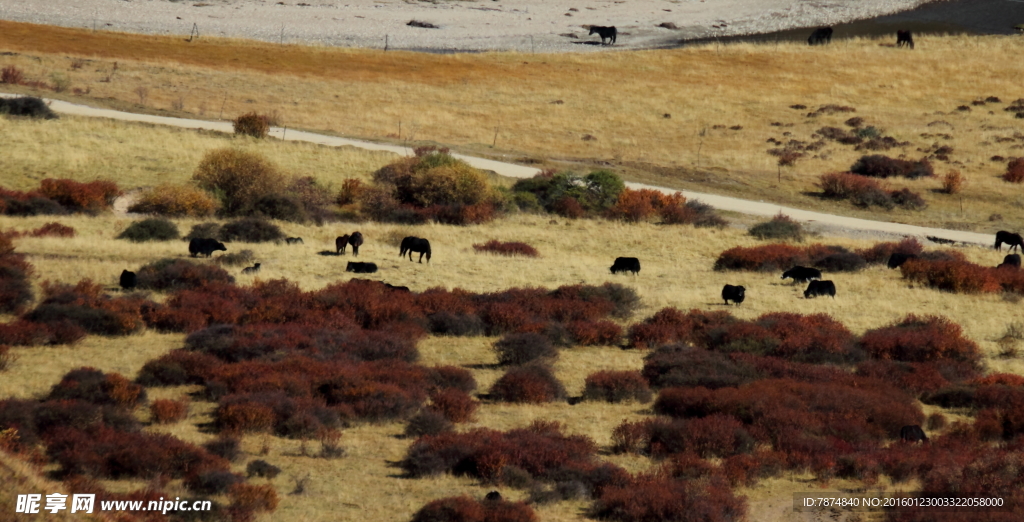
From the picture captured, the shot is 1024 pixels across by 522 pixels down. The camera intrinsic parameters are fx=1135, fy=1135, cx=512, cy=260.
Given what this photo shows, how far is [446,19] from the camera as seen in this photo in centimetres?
8812

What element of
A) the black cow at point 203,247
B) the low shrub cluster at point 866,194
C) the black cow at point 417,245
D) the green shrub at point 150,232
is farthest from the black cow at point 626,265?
the low shrub cluster at point 866,194

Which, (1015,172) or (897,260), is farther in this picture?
(1015,172)

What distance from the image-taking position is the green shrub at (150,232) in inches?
1152

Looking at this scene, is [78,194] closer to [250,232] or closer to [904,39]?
[250,232]

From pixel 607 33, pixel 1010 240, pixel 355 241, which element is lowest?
pixel 355 241

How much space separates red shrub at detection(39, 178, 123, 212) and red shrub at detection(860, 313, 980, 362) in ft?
74.8

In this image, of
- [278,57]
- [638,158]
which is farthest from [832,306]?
[278,57]

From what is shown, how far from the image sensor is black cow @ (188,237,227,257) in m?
27.0

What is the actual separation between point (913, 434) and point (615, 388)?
4535mm

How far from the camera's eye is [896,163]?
49.9 m

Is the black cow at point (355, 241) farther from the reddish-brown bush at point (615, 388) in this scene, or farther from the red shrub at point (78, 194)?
the reddish-brown bush at point (615, 388)

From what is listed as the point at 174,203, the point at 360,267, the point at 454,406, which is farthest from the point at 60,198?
the point at 454,406

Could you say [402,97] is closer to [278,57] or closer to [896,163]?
[278,57]

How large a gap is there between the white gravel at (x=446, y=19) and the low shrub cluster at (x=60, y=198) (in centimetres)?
4364
